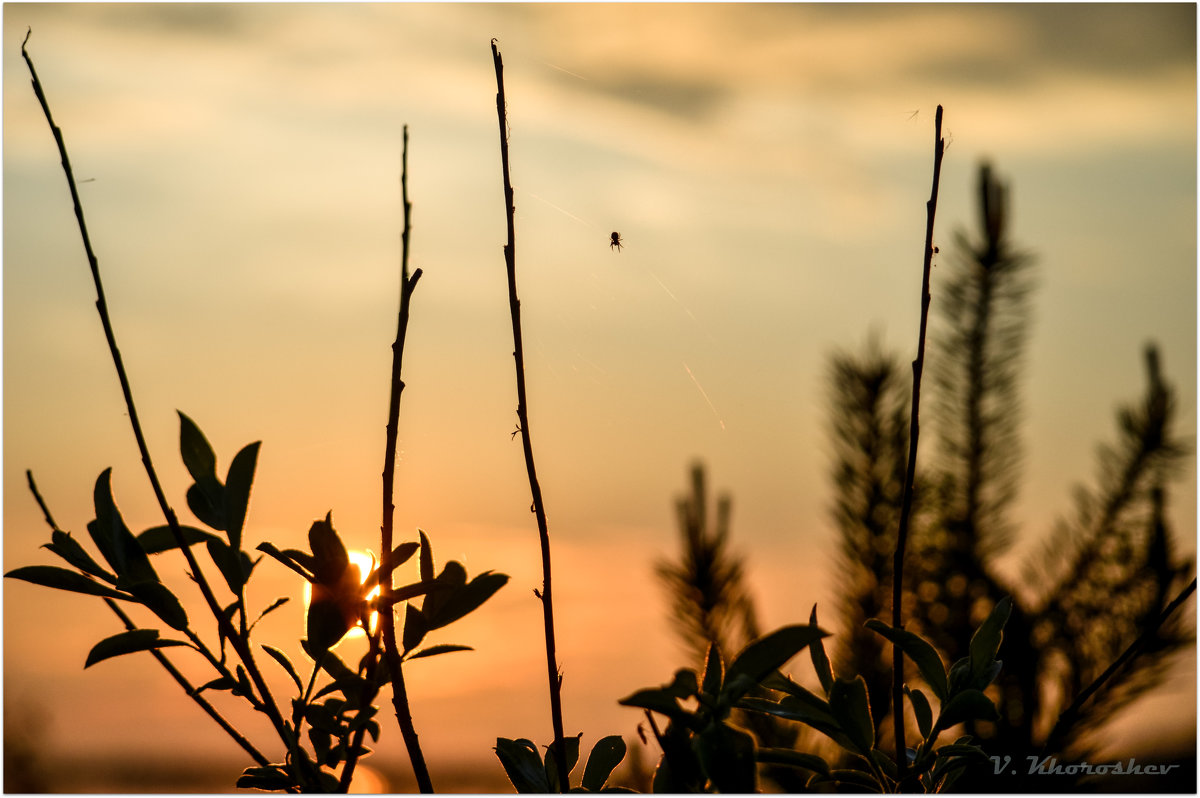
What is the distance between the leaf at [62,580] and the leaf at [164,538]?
0.03m

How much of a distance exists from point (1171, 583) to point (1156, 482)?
30cm

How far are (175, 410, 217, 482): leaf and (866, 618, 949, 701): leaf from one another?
13.5 inches

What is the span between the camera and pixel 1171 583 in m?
1.60

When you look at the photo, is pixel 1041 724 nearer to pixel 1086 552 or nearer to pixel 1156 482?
pixel 1086 552

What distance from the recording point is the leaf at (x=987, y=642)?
1.87ft

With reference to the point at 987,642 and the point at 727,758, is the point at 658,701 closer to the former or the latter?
the point at 727,758

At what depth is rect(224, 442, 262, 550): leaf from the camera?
0.51 metres

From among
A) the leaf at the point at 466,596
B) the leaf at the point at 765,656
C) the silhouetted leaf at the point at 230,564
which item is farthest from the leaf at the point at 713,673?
the silhouetted leaf at the point at 230,564

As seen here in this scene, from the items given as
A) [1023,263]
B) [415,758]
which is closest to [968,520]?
[1023,263]

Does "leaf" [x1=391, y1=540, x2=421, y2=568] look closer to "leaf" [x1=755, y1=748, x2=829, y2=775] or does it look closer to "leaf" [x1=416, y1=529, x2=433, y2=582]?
"leaf" [x1=416, y1=529, x2=433, y2=582]

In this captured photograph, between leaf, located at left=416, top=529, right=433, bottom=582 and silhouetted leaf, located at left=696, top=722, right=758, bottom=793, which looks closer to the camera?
silhouetted leaf, located at left=696, top=722, right=758, bottom=793

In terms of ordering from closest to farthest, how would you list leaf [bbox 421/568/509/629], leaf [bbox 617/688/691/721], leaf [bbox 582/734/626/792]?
leaf [bbox 617/688/691/721]
leaf [bbox 421/568/509/629]
leaf [bbox 582/734/626/792]

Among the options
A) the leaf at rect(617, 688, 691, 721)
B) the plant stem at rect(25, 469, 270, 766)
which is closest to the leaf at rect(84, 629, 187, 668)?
the plant stem at rect(25, 469, 270, 766)

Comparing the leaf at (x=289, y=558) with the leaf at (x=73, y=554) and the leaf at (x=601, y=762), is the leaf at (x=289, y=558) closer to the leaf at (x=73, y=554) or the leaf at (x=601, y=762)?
the leaf at (x=73, y=554)
